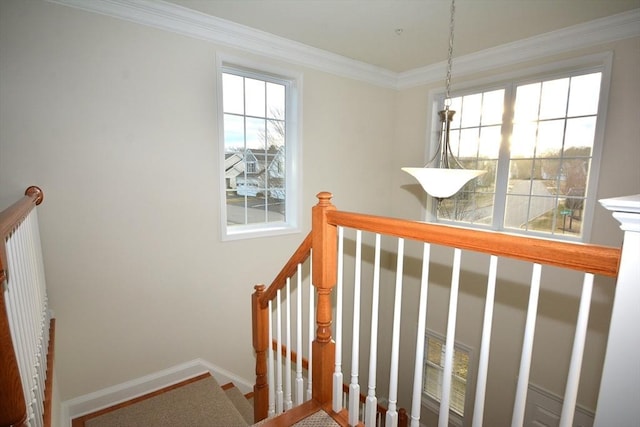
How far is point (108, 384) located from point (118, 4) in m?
2.90

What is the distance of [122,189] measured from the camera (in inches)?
95.2

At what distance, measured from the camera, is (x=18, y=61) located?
6.54ft

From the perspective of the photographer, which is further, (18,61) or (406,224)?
(18,61)

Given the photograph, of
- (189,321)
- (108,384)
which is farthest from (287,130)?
(108,384)

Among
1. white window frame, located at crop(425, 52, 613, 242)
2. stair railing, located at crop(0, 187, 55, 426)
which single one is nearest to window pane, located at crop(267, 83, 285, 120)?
white window frame, located at crop(425, 52, 613, 242)

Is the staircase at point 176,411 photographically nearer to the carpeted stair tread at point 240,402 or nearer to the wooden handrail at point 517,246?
the carpeted stair tread at point 240,402

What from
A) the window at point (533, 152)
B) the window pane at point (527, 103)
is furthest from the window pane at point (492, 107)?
the window pane at point (527, 103)

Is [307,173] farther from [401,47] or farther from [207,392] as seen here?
[207,392]

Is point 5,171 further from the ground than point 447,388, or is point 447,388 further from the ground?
point 5,171

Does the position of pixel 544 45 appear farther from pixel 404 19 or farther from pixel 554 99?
pixel 404 19

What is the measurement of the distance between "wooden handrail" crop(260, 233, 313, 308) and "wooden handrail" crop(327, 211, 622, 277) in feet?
1.55

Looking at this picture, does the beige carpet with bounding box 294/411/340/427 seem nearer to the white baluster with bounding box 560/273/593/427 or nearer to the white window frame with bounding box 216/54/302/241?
the white baluster with bounding box 560/273/593/427

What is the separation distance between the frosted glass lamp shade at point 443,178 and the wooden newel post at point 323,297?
65cm

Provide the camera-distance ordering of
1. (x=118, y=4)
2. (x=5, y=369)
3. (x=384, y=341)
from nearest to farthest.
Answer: (x=5, y=369) → (x=118, y=4) → (x=384, y=341)
